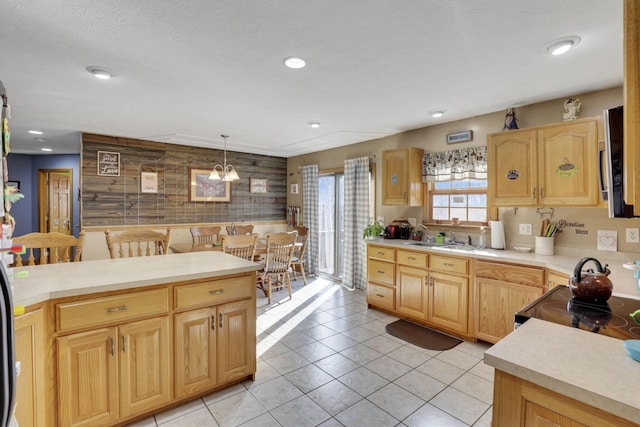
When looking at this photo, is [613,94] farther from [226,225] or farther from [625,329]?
[226,225]

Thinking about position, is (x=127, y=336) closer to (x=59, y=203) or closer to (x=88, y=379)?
(x=88, y=379)

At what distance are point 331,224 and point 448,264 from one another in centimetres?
282

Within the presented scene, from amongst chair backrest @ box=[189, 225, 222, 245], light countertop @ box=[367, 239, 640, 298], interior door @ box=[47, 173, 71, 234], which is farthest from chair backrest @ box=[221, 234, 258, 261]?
interior door @ box=[47, 173, 71, 234]

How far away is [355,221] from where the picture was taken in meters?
5.04

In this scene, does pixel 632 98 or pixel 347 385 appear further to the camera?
pixel 347 385

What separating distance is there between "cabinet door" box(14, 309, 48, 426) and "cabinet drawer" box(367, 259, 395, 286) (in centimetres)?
317

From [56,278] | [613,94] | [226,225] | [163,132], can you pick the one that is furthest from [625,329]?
[226,225]

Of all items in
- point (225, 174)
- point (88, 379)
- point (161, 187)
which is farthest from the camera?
point (161, 187)

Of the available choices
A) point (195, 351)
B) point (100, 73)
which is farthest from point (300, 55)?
point (195, 351)

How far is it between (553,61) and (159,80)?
3014mm

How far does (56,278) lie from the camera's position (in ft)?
6.04

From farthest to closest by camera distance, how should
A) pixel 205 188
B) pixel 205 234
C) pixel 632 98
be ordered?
1. pixel 205 188
2. pixel 205 234
3. pixel 632 98

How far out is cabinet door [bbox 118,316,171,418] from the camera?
1.83 m

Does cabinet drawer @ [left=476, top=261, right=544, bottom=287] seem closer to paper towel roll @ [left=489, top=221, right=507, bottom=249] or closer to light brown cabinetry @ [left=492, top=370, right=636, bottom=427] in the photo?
paper towel roll @ [left=489, top=221, right=507, bottom=249]
